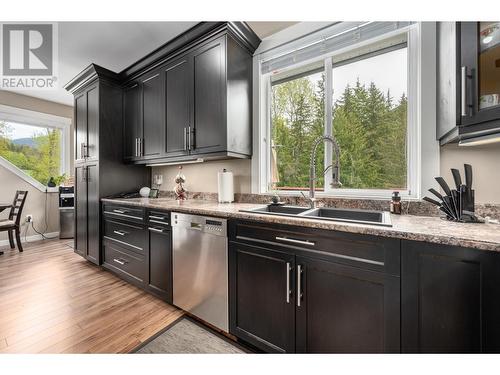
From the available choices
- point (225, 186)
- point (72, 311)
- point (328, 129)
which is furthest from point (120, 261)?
point (328, 129)

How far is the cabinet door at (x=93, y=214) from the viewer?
2.87 meters

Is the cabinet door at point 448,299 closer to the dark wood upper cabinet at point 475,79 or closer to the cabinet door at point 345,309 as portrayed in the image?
the cabinet door at point 345,309

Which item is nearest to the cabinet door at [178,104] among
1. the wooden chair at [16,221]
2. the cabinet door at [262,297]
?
the cabinet door at [262,297]

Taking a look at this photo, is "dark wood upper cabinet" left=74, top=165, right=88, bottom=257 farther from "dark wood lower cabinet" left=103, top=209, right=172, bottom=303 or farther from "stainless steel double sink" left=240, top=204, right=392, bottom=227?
"stainless steel double sink" left=240, top=204, right=392, bottom=227

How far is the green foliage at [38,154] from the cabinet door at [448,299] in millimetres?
5717

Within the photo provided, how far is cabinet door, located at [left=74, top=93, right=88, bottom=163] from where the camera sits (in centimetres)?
309

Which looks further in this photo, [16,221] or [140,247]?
[16,221]

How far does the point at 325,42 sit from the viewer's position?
2.02 meters

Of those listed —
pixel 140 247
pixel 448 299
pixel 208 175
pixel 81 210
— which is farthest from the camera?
Answer: pixel 81 210

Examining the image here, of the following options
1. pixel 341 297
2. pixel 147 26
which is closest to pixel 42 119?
pixel 147 26

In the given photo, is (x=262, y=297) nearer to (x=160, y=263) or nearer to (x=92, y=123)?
(x=160, y=263)

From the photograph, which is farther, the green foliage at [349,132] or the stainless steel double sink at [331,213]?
the green foliage at [349,132]

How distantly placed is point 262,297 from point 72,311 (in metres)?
1.73

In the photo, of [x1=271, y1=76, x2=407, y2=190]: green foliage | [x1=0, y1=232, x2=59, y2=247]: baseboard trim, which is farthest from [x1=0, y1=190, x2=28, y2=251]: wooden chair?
[x1=271, y1=76, x2=407, y2=190]: green foliage
